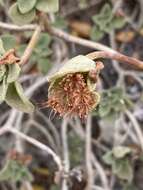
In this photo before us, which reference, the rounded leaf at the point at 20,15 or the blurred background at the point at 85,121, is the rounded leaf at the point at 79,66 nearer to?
the rounded leaf at the point at 20,15

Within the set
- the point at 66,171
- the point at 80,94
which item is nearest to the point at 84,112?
the point at 80,94

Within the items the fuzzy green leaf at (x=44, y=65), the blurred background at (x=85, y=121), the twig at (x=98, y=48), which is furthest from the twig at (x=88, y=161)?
the twig at (x=98, y=48)

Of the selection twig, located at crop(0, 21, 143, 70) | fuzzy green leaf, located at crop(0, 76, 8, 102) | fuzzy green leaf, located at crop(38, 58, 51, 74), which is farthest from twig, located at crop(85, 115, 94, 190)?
fuzzy green leaf, located at crop(0, 76, 8, 102)

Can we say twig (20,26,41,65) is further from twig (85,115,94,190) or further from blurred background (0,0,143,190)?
twig (85,115,94,190)

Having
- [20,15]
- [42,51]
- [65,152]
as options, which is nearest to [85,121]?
[65,152]

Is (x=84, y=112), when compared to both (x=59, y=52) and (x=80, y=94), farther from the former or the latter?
(x=59, y=52)

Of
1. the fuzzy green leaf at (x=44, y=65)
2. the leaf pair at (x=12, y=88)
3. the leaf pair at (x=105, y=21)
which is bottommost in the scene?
the leaf pair at (x=12, y=88)
